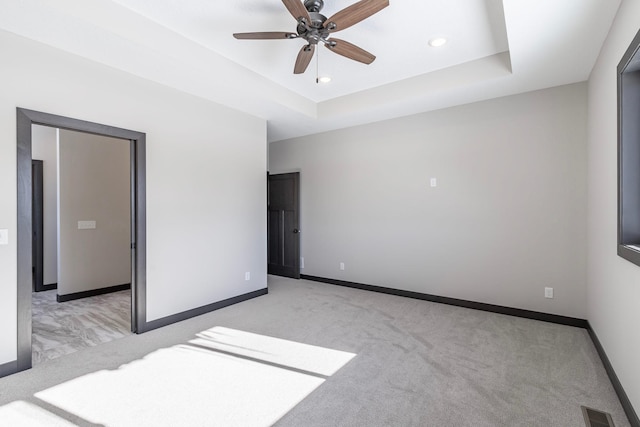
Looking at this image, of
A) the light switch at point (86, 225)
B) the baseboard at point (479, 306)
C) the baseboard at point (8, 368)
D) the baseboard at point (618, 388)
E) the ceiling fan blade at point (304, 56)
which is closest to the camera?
the baseboard at point (618, 388)

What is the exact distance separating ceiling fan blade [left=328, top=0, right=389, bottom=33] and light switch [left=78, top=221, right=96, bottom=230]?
457 cm

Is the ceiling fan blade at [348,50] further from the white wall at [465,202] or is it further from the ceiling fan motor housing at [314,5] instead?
the white wall at [465,202]

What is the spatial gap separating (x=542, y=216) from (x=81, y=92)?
16.1ft

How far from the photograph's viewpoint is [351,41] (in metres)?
3.00

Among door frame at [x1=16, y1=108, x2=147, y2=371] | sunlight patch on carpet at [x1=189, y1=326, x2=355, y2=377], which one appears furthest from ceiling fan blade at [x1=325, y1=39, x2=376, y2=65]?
sunlight patch on carpet at [x1=189, y1=326, x2=355, y2=377]

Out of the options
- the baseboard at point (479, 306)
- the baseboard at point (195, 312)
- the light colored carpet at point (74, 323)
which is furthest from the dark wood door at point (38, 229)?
the baseboard at point (479, 306)

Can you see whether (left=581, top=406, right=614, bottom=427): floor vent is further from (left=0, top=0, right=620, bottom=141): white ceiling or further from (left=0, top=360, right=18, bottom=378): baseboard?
(left=0, top=360, right=18, bottom=378): baseboard

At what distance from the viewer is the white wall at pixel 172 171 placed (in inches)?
97.6

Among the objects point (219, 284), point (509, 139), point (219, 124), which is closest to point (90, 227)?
point (219, 284)

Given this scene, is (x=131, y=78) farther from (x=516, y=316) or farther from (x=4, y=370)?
(x=516, y=316)

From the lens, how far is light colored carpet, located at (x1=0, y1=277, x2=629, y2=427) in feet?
6.52

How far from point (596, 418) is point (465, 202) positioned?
2.61 m

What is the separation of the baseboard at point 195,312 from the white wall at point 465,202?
1.50 meters

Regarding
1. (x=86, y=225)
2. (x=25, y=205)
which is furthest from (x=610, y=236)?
(x=86, y=225)
